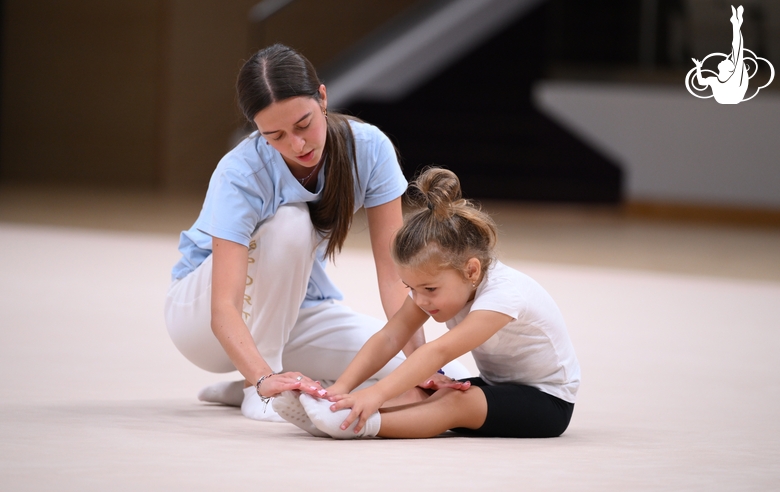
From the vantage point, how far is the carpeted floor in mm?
1392

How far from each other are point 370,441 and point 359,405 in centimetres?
8

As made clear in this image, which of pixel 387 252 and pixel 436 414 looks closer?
pixel 436 414

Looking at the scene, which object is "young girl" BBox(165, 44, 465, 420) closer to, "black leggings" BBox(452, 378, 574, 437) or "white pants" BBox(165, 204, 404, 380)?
"white pants" BBox(165, 204, 404, 380)

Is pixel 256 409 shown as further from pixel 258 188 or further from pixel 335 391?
pixel 258 188

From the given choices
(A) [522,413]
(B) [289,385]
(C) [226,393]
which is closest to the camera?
(B) [289,385]

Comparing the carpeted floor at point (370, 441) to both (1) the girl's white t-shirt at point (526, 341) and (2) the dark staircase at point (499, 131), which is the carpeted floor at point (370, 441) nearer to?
(1) the girl's white t-shirt at point (526, 341)

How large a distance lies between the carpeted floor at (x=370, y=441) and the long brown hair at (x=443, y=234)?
0.30 m

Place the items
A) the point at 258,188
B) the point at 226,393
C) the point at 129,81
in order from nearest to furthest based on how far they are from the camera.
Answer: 1. the point at 258,188
2. the point at 226,393
3. the point at 129,81

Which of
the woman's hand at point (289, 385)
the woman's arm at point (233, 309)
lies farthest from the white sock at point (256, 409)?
the woman's hand at point (289, 385)

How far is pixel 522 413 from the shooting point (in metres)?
1.71
